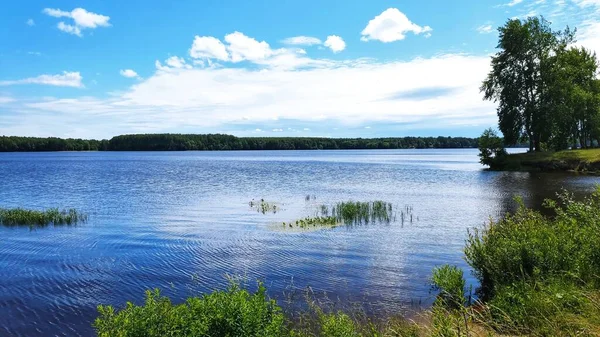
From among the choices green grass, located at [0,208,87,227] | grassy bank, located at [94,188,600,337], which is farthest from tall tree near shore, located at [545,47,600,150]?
green grass, located at [0,208,87,227]

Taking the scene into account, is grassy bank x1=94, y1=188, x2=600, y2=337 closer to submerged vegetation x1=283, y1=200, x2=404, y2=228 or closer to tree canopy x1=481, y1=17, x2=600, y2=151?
submerged vegetation x1=283, y1=200, x2=404, y2=228

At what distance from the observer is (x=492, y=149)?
66938mm

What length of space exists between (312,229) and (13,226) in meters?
16.7

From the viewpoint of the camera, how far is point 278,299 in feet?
39.6

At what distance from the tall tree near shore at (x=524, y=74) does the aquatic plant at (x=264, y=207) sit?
47.8 m

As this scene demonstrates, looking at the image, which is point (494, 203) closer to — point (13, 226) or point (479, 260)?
point (479, 260)

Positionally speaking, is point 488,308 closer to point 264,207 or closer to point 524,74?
point 264,207

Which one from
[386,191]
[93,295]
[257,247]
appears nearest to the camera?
[93,295]

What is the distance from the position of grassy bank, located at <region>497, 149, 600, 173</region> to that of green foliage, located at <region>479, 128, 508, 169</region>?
0.79 metres

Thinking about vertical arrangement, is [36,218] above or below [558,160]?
below

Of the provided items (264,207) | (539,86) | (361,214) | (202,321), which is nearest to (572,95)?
(539,86)

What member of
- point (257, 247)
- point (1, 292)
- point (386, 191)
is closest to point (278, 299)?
point (257, 247)

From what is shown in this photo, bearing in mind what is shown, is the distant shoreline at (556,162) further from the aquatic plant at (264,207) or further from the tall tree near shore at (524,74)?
the aquatic plant at (264,207)

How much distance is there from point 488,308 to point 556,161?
5903cm
